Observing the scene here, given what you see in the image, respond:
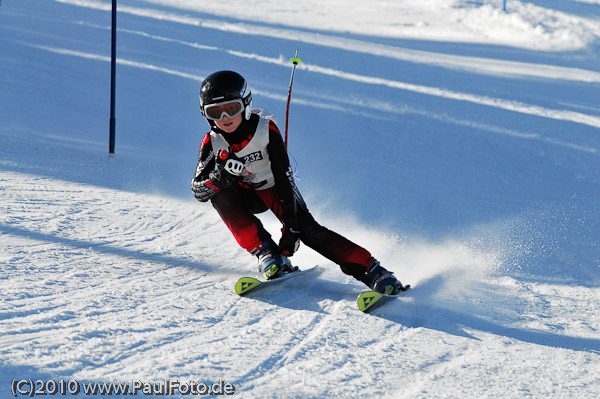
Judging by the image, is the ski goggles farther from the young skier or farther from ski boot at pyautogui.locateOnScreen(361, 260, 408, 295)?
ski boot at pyautogui.locateOnScreen(361, 260, 408, 295)

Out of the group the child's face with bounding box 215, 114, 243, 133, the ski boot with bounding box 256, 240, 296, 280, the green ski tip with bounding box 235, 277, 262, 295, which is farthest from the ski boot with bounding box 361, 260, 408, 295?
the child's face with bounding box 215, 114, 243, 133

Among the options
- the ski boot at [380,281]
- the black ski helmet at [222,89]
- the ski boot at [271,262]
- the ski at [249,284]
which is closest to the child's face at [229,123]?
the black ski helmet at [222,89]

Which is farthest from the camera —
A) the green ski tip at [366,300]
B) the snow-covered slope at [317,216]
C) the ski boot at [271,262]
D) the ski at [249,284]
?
the ski boot at [271,262]

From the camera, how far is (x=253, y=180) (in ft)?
13.0

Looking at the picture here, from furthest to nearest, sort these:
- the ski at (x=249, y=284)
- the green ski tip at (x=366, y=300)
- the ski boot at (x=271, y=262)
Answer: the ski boot at (x=271, y=262) < the ski at (x=249, y=284) < the green ski tip at (x=366, y=300)

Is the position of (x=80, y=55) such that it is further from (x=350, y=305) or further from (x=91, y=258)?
(x=350, y=305)

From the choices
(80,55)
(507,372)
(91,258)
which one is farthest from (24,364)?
(80,55)

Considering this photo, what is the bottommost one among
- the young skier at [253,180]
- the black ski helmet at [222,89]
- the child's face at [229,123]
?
the young skier at [253,180]

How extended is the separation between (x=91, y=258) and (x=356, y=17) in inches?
661

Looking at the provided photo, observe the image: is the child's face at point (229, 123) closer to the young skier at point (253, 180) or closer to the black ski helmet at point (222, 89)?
the young skier at point (253, 180)

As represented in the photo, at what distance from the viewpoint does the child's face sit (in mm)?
3684

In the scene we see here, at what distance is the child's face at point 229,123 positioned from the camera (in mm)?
3684

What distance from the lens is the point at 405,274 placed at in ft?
13.6

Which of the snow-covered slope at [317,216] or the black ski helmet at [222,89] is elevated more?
the black ski helmet at [222,89]
